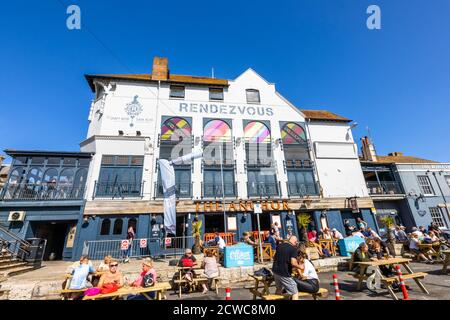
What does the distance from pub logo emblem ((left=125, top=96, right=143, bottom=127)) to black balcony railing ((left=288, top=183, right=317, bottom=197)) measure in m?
13.9

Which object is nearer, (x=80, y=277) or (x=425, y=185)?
(x=80, y=277)

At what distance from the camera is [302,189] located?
55.1ft

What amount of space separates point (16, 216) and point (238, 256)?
1333cm

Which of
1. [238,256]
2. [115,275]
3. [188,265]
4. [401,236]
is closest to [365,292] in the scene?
[238,256]

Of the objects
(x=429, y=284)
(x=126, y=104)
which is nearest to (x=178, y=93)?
(x=126, y=104)

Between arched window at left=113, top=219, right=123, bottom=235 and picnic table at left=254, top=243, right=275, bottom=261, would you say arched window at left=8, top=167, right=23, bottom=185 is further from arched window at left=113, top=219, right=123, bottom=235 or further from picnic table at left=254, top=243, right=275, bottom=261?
picnic table at left=254, top=243, right=275, bottom=261

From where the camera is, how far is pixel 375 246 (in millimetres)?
7238

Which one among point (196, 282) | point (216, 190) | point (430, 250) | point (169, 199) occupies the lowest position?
point (196, 282)

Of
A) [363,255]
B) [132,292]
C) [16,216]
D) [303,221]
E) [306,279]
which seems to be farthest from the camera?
[303,221]

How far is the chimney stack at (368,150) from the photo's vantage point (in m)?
21.5

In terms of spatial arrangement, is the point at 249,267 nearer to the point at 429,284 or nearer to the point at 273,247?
the point at 273,247

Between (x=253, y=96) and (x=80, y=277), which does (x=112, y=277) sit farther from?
(x=253, y=96)

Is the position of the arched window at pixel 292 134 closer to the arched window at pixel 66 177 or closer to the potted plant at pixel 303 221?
the potted plant at pixel 303 221
